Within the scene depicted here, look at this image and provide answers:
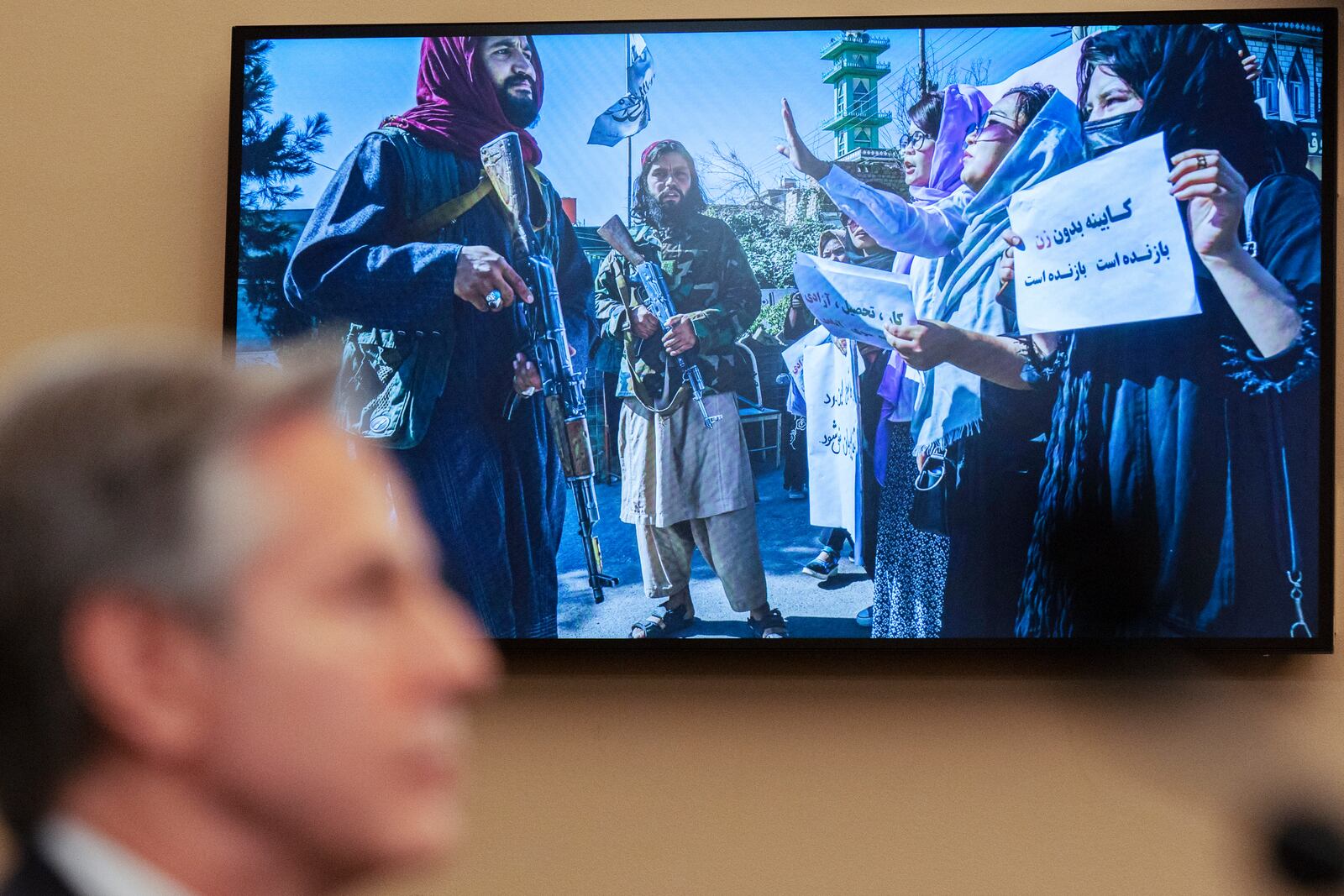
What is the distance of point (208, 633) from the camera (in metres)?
0.69

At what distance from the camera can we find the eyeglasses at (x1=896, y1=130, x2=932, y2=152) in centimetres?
269

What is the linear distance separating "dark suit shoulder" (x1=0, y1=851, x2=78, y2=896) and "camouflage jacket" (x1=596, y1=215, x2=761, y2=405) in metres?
2.06

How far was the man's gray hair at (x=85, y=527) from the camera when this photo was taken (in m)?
0.68

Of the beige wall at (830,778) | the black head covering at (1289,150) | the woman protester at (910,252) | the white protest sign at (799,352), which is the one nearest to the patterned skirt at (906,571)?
the woman protester at (910,252)

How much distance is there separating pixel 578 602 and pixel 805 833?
667 mm

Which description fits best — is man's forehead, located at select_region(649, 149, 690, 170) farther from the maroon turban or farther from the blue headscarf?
the blue headscarf

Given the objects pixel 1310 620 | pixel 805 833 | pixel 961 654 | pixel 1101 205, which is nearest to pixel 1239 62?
pixel 1101 205

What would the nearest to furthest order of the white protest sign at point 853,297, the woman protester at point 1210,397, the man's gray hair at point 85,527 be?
the man's gray hair at point 85,527, the woman protester at point 1210,397, the white protest sign at point 853,297

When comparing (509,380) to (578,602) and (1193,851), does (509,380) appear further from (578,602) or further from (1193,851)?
(1193,851)

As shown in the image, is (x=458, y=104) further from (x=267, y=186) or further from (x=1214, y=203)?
(x=1214, y=203)

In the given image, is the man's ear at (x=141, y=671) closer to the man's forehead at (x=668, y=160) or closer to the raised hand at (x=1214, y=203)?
the man's forehead at (x=668, y=160)

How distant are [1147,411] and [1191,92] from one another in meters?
0.64

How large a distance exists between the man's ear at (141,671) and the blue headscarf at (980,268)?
2.09 meters

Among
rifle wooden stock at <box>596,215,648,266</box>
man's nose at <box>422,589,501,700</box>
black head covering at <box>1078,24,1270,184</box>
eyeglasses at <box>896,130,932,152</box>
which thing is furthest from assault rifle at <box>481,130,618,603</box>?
man's nose at <box>422,589,501,700</box>
